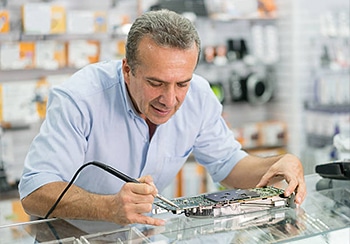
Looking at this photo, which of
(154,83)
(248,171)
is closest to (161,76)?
(154,83)

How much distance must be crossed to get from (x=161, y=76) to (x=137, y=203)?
16.6 inches

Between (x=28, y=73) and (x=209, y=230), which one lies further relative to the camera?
(x=28, y=73)

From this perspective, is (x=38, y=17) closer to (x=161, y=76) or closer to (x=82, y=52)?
(x=82, y=52)

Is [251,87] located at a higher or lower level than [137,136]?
lower

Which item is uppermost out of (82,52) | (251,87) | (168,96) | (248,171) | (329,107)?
(168,96)

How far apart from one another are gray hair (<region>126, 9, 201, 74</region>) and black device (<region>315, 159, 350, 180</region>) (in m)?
0.60

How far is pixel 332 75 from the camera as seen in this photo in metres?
5.09

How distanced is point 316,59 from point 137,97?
348 cm

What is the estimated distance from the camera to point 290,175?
1.82 meters

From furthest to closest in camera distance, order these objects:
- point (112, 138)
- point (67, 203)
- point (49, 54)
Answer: point (49, 54), point (112, 138), point (67, 203)

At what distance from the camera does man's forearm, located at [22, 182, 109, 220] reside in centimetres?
163

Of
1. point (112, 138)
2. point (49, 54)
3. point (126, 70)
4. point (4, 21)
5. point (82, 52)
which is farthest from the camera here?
point (82, 52)

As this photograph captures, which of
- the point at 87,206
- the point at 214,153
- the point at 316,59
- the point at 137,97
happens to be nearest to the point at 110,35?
the point at 316,59

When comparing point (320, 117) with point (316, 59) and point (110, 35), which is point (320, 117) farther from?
point (110, 35)
